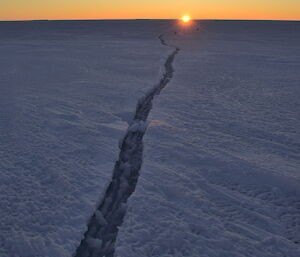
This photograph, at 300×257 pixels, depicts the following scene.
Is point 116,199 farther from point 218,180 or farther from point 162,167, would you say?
point 218,180

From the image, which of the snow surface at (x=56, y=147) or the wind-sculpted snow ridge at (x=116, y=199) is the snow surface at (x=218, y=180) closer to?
the wind-sculpted snow ridge at (x=116, y=199)

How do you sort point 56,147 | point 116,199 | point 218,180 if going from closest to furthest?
point 116,199
point 218,180
point 56,147

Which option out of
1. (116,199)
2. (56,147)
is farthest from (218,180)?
(56,147)

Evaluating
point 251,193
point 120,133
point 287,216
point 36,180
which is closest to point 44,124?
point 120,133

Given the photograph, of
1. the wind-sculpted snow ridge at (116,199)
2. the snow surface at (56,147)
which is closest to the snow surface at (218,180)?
the wind-sculpted snow ridge at (116,199)

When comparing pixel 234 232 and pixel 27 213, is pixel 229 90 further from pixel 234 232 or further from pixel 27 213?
pixel 27 213

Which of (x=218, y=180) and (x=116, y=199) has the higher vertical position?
(x=218, y=180)

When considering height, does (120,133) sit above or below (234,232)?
above

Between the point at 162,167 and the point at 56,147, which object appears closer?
the point at 162,167
